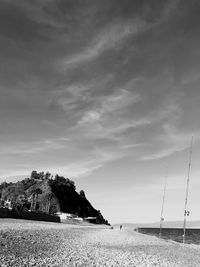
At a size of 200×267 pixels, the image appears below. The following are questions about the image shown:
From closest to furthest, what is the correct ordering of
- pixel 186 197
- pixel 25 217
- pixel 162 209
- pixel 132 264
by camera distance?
pixel 132 264
pixel 186 197
pixel 25 217
pixel 162 209

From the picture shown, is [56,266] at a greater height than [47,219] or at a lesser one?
greater


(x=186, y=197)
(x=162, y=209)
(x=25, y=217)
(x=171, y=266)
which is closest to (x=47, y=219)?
(x=25, y=217)

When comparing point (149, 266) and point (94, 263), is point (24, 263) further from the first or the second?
point (149, 266)

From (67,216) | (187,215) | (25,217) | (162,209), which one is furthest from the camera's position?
(67,216)

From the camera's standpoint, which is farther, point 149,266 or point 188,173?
point 188,173

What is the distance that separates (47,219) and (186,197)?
52.6 metres

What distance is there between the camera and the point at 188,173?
58500mm

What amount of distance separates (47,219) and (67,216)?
53.7m

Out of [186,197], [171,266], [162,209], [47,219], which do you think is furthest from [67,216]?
[171,266]

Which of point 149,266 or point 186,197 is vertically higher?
point 186,197

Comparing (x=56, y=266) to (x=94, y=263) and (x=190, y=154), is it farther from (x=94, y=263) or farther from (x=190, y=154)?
(x=190, y=154)

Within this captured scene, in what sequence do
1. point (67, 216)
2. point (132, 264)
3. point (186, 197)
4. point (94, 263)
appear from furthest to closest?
1. point (67, 216)
2. point (186, 197)
3. point (132, 264)
4. point (94, 263)

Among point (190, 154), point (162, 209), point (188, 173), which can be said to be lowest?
point (162, 209)

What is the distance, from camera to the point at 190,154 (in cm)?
5916
